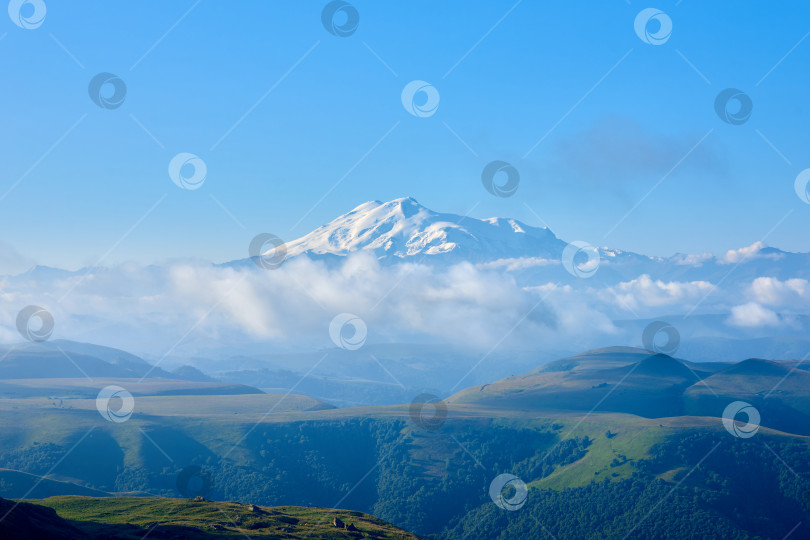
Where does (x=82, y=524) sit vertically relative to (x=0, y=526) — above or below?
above

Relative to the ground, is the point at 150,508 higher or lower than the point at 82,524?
higher

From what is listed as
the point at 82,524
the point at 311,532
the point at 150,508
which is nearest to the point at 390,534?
the point at 311,532

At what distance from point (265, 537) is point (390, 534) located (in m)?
43.7

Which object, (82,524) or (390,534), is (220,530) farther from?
(390,534)

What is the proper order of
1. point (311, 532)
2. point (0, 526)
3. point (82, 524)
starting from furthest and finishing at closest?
point (311, 532) → point (82, 524) → point (0, 526)

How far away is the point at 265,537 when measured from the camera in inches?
5182

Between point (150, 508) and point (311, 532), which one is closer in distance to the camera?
point (311, 532)

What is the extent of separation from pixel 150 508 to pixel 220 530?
4346 centimetres

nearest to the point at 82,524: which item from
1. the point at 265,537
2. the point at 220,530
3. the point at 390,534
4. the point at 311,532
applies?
the point at 220,530

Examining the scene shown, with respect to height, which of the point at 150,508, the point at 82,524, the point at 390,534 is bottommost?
the point at 390,534

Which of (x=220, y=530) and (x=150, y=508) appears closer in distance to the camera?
(x=220, y=530)

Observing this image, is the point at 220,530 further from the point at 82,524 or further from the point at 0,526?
the point at 0,526

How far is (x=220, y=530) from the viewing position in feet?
427

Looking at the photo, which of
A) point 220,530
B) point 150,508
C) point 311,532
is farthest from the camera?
point 150,508
